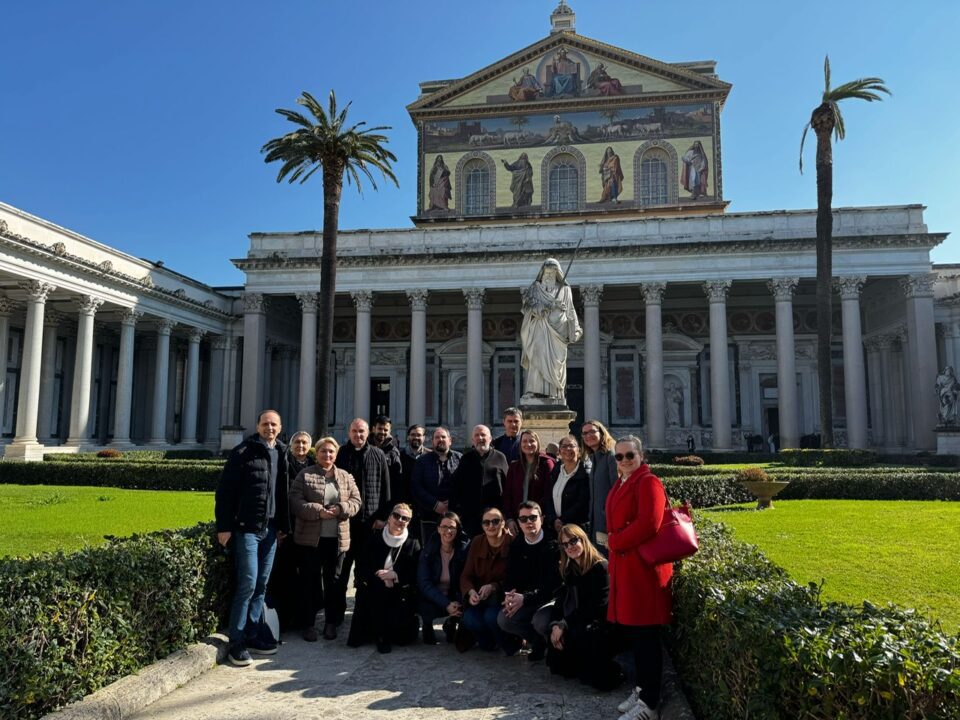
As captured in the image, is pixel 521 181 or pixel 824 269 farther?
pixel 521 181

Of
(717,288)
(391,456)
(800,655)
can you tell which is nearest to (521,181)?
(717,288)

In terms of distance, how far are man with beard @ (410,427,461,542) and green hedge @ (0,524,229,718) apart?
2166 millimetres

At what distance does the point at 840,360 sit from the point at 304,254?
29.3 meters

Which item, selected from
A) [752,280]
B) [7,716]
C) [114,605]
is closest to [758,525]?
[114,605]

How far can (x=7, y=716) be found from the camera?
167 inches

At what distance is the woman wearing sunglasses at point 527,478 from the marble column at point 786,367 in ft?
88.3

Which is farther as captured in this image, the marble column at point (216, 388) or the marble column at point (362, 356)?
the marble column at point (216, 388)

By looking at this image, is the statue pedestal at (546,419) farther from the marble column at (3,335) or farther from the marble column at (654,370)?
the marble column at (3,335)

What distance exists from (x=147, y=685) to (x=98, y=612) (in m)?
0.67

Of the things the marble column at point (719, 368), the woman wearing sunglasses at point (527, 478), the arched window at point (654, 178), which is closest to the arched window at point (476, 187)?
the arched window at point (654, 178)

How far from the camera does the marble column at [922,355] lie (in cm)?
2956

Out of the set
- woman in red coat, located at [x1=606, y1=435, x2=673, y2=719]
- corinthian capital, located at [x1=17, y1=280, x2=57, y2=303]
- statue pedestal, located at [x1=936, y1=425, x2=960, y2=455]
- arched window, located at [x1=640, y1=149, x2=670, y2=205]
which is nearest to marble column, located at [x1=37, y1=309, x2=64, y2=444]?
corinthian capital, located at [x1=17, y1=280, x2=57, y2=303]

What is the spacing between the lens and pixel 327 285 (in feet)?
90.4

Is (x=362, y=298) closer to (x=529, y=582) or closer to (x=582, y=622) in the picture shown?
(x=529, y=582)
